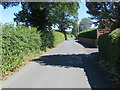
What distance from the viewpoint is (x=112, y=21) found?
10414 millimetres

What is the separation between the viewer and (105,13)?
415 inches

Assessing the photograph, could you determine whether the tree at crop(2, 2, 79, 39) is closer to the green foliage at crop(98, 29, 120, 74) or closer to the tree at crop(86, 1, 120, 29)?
the tree at crop(86, 1, 120, 29)

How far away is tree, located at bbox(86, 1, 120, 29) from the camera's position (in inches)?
389

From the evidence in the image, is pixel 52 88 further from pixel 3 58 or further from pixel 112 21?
pixel 112 21

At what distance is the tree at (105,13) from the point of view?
989cm

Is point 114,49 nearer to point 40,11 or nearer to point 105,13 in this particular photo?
point 105,13

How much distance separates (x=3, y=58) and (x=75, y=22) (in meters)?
46.4

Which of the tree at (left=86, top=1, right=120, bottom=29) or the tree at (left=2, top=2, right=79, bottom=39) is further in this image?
the tree at (left=2, top=2, right=79, bottom=39)

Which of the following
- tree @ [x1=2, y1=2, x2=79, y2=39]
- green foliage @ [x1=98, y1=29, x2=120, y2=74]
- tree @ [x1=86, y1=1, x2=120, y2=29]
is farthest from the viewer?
tree @ [x1=2, y1=2, x2=79, y2=39]

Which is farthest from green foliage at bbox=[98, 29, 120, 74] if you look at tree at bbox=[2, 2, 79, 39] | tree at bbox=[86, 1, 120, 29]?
tree at bbox=[2, 2, 79, 39]

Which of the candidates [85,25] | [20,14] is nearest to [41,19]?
[20,14]

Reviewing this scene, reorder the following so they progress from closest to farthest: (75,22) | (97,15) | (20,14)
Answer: (97,15) < (20,14) < (75,22)

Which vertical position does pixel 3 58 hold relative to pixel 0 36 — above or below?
below

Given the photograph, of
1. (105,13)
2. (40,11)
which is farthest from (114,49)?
(40,11)
